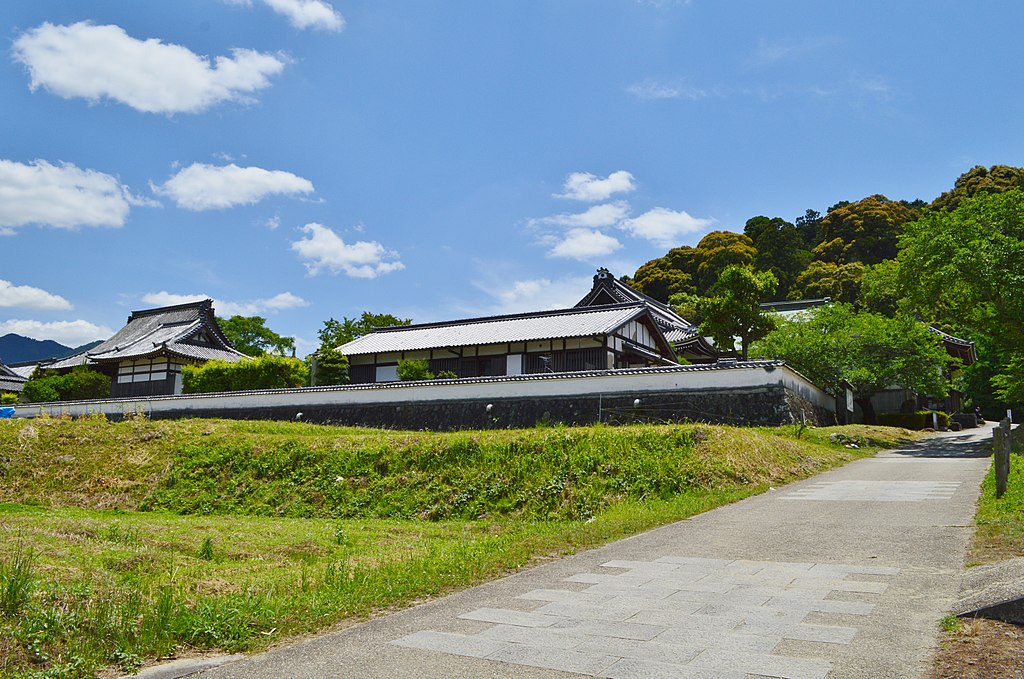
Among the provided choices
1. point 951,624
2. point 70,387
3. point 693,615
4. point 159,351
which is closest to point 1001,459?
point 951,624

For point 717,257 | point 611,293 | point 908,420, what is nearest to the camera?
point 908,420

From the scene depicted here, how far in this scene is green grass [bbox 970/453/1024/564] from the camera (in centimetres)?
646

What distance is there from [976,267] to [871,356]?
783 centimetres

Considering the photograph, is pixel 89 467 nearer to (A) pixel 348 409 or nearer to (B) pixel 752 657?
(A) pixel 348 409

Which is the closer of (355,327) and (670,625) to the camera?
(670,625)

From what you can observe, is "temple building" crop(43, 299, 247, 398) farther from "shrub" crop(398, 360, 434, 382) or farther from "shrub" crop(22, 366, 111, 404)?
"shrub" crop(398, 360, 434, 382)

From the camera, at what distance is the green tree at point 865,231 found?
55.2 metres

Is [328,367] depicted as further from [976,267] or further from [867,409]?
[976,267]

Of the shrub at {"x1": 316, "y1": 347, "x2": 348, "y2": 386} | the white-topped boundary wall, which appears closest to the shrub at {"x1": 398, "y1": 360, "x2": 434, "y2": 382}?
the shrub at {"x1": 316, "y1": 347, "x2": 348, "y2": 386}

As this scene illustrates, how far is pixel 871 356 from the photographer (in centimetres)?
2745

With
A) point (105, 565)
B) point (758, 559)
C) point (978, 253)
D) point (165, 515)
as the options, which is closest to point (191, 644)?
point (105, 565)

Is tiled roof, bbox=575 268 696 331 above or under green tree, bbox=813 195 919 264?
under

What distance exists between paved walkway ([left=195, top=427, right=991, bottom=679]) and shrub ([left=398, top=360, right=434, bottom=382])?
20740mm

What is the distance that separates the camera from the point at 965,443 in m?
23.3
